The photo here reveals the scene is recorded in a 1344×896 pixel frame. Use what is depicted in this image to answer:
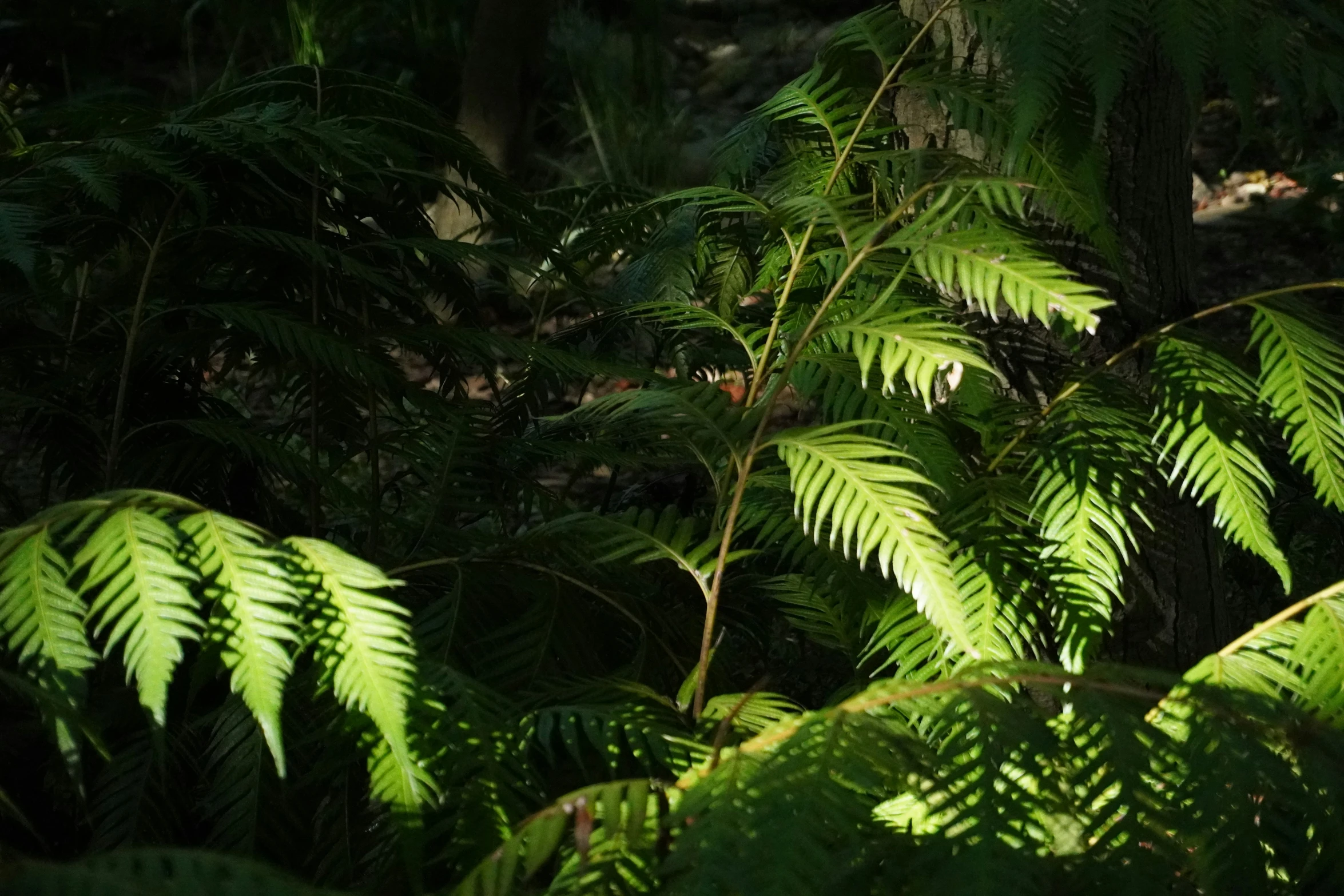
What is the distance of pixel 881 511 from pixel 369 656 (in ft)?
1.25

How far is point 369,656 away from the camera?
791 mm

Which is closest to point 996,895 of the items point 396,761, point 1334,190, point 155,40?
point 396,761

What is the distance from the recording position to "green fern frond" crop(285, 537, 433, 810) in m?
0.78

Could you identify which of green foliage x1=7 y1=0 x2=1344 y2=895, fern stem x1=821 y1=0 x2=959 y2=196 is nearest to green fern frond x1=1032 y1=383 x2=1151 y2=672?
green foliage x1=7 y1=0 x2=1344 y2=895

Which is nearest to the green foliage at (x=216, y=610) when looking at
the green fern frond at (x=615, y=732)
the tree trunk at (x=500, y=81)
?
the green fern frond at (x=615, y=732)

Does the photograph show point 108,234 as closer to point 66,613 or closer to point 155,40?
point 66,613

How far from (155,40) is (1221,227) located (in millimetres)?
5576

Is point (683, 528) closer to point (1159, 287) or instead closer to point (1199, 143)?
point (1159, 287)

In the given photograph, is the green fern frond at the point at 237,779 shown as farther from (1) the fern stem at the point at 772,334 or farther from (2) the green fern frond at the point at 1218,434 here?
(2) the green fern frond at the point at 1218,434

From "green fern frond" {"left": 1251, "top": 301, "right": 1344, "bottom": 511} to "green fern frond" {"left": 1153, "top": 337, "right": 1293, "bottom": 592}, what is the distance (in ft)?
0.10

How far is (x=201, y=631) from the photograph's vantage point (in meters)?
1.04

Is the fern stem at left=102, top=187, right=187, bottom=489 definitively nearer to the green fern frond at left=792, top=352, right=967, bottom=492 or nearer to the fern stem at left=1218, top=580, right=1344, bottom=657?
the green fern frond at left=792, top=352, right=967, bottom=492

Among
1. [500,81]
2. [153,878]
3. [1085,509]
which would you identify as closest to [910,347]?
[1085,509]

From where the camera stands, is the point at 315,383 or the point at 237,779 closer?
the point at 237,779
